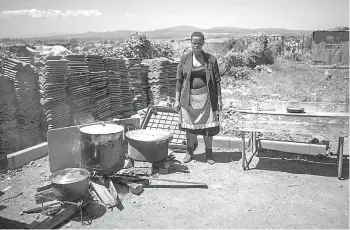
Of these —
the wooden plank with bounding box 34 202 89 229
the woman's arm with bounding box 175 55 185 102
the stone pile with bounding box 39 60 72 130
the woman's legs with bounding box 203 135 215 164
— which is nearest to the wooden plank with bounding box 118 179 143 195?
the wooden plank with bounding box 34 202 89 229

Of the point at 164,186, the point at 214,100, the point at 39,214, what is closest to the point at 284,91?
the point at 214,100

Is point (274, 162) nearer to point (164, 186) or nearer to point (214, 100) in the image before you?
point (214, 100)

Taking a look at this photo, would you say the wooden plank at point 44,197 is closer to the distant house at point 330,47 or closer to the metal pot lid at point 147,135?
the metal pot lid at point 147,135

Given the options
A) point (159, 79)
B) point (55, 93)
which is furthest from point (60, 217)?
point (159, 79)

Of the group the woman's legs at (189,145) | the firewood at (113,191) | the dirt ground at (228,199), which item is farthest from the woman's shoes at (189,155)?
the firewood at (113,191)

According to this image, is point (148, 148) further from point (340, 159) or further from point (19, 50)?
point (19, 50)

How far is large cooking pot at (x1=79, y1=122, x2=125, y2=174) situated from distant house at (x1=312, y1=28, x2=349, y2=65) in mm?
22768

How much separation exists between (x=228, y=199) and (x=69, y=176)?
2.33 m

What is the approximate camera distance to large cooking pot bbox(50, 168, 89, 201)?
4.14 m

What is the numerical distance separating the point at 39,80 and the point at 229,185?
15.7 ft

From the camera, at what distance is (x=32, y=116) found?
7012mm

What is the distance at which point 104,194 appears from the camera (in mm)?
4586

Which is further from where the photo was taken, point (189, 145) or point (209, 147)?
point (189, 145)

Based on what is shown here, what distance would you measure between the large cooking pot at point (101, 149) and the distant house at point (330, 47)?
22.8 m
